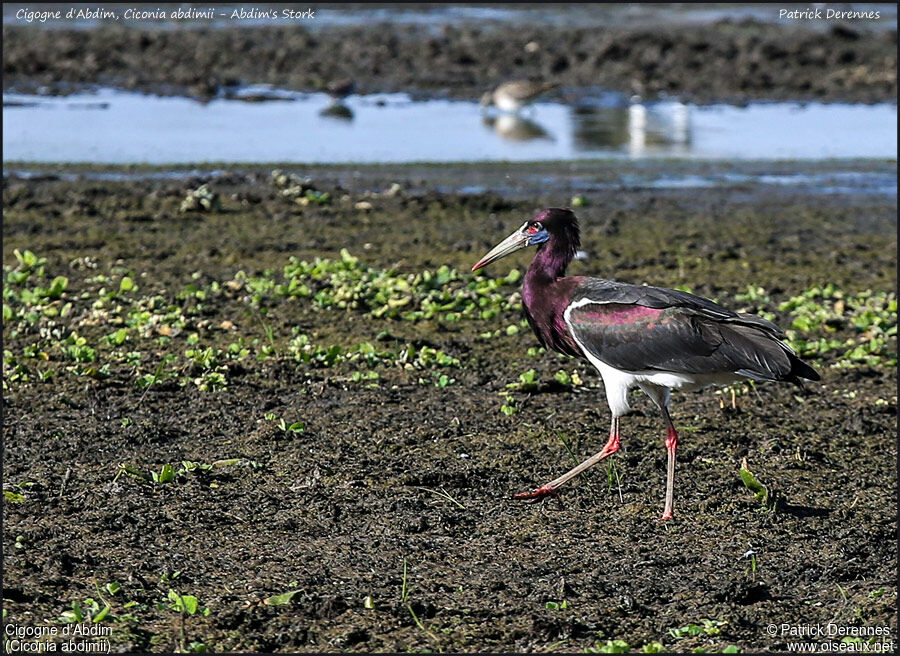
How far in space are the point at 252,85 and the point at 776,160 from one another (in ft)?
29.9

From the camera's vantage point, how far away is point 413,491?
19.0ft

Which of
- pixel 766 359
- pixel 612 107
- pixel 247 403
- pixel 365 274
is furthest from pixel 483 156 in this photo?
pixel 766 359

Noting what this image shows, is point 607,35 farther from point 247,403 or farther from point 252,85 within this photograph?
point 247,403

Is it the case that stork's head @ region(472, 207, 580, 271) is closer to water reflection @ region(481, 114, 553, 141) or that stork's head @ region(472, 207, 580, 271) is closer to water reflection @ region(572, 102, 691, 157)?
water reflection @ region(572, 102, 691, 157)

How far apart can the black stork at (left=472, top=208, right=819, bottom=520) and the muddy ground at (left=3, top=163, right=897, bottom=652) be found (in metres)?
0.46

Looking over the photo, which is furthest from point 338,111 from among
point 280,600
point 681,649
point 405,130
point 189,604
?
point 681,649

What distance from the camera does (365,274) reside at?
9.17m

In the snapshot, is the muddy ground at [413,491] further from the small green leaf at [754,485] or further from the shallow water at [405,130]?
the shallow water at [405,130]

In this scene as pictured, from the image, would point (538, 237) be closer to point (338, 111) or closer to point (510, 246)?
point (510, 246)

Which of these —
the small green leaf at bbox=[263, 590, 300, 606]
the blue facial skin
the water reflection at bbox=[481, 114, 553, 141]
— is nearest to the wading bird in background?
the water reflection at bbox=[481, 114, 553, 141]

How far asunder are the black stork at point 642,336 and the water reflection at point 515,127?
10578 millimetres

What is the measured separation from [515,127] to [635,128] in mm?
1716

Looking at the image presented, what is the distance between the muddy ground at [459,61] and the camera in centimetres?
2016

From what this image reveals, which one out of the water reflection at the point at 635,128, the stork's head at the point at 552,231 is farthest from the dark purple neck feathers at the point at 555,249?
the water reflection at the point at 635,128
